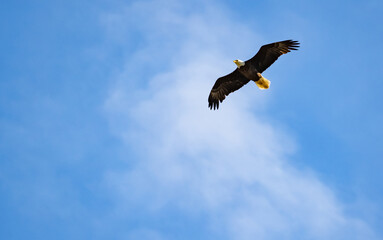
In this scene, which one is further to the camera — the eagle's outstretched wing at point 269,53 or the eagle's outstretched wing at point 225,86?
the eagle's outstretched wing at point 225,86

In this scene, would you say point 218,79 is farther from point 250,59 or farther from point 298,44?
point 298,44

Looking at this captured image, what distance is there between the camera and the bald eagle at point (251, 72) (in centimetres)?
2014

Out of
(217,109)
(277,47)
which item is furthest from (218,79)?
(277,47)

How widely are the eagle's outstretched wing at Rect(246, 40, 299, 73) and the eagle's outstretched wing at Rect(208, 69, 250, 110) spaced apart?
4.08 feet

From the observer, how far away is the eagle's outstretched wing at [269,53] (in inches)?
786

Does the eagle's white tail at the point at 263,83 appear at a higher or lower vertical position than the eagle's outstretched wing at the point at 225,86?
lower

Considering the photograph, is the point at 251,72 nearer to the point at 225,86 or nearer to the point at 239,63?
the point at 239,63

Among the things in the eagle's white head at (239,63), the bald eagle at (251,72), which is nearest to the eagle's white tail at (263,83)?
the bald eagle at (251,72)

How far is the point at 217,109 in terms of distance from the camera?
2261cm

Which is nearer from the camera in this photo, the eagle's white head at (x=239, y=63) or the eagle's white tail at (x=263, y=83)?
the eagle's white head at (x=239, y=63)

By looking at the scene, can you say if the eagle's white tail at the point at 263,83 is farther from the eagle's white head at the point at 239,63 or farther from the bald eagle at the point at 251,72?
the eagle's white head at the point at 239,63

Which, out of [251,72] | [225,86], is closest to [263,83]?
[251,72]

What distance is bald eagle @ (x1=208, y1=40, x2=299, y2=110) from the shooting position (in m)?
20.1

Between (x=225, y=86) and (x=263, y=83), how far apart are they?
1.93 m
